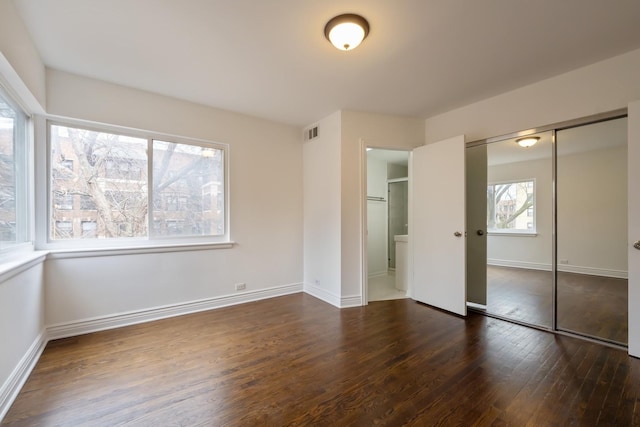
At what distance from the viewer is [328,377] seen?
1968mm

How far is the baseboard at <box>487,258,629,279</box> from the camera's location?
8.79 ft

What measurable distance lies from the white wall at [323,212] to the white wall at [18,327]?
2862mm

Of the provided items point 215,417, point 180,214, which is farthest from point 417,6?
point 180,214

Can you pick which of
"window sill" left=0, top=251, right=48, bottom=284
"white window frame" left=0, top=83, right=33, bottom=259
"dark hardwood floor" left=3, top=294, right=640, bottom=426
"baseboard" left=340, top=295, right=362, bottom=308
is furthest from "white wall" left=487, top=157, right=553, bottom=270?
"white window frame" left=0, top=83, right=33, bottom=259

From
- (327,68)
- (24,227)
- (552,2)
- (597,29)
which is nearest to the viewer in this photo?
(552,2)

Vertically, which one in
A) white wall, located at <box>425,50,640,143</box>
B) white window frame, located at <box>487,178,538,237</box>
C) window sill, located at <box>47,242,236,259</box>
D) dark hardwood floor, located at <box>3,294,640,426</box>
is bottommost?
dark hardwood floor, located at <box>3,294,640,426</box>

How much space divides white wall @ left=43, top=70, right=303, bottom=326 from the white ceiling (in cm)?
23

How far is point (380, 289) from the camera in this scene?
171 inches

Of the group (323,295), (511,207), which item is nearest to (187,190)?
(323,295)

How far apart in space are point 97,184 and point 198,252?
1.26 m

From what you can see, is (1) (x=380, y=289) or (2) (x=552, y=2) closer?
(2) (x=552, y=2)

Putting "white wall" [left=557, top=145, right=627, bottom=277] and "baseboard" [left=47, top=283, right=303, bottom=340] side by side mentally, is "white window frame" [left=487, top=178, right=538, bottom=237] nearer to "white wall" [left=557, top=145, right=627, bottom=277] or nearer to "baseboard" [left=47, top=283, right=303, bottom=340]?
"white wall" [left=557, top=145, right=627, bottom=277]

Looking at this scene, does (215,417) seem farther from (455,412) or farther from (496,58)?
(496,58)

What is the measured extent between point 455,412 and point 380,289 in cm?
273
